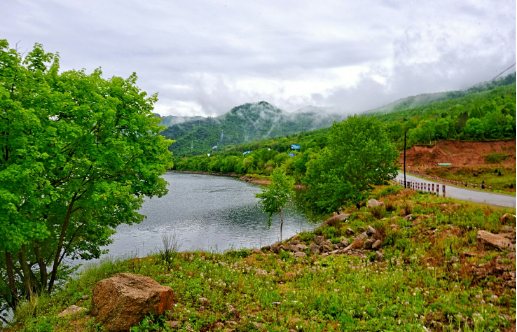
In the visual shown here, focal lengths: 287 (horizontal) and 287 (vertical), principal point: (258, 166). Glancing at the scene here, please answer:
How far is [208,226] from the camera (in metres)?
42.1

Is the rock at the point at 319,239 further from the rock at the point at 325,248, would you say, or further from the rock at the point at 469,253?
the rock at the point at 469,253

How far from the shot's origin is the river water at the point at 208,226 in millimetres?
32656

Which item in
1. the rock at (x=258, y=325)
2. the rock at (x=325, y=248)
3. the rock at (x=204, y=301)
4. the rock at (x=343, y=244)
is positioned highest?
the rock at (x=258, y=325)

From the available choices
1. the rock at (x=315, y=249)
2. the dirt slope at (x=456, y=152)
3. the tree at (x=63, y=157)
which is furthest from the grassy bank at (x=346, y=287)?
the dirt slope at (x=456, y=152)

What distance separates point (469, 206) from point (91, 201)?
1959 centimetres

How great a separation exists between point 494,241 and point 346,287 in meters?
6.11

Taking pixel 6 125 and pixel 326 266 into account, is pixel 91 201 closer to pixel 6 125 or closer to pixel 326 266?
pixel 6 125

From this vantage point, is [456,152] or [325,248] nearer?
[325,248]

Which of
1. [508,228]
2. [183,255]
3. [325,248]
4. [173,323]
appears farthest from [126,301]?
[508,228]

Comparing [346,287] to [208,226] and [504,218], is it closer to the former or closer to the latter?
[504,218]

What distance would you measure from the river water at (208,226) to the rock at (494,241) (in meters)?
17.9

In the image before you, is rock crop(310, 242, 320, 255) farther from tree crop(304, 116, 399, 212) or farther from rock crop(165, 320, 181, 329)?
tree crop(304, 116, 399, 212)

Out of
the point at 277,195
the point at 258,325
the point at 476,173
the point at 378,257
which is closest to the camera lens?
the point at 258,325

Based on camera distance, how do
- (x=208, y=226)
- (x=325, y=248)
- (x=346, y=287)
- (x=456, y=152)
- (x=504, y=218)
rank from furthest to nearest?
(x=456, y=152) < (x=208, y=226) < (x=325, y=248) < (x=504, y=218) < (x=346, y=287)
